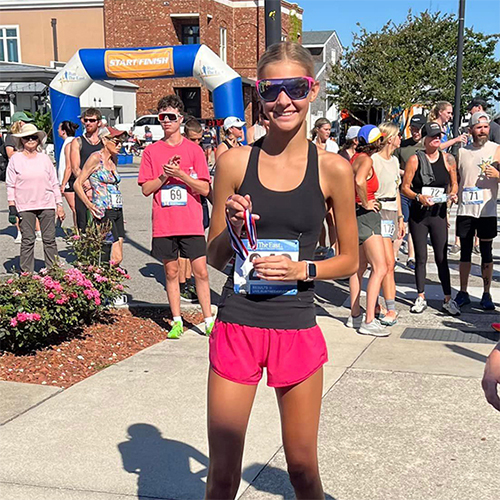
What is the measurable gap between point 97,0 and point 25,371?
48.3 m

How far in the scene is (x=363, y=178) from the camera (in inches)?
257

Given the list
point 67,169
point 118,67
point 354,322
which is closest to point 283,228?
point 354,322

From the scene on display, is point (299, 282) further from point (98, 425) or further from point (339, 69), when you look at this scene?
point (339, 69)

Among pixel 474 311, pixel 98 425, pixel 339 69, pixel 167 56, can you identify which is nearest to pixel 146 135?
pixel 339 69

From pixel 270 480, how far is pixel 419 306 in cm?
421

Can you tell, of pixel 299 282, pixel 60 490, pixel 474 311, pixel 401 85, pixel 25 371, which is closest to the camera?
pixel 299 282

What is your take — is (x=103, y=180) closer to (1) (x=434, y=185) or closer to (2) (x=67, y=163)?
(2) (x=67, y=163)

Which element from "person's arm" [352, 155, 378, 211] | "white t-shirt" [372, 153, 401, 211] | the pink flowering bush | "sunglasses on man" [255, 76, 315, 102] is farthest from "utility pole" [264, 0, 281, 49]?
"sunglasses on man" [255, 76, 315, 102]

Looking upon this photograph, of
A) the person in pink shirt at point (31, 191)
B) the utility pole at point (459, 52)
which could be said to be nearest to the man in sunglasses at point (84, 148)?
the person in pink shirt at point (31, 191)

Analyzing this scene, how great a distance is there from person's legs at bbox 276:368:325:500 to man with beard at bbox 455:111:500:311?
5345 millimetres

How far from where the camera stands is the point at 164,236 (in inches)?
254

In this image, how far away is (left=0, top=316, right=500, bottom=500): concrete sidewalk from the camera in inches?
143

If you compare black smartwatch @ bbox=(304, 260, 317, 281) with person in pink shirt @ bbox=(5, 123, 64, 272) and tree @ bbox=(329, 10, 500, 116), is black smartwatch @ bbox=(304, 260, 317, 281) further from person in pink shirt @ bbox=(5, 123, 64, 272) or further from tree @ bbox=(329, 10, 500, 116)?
tree @ bbox=(329, 10, 500, 116)

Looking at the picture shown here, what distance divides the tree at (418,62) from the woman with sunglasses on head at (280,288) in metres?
41.4
